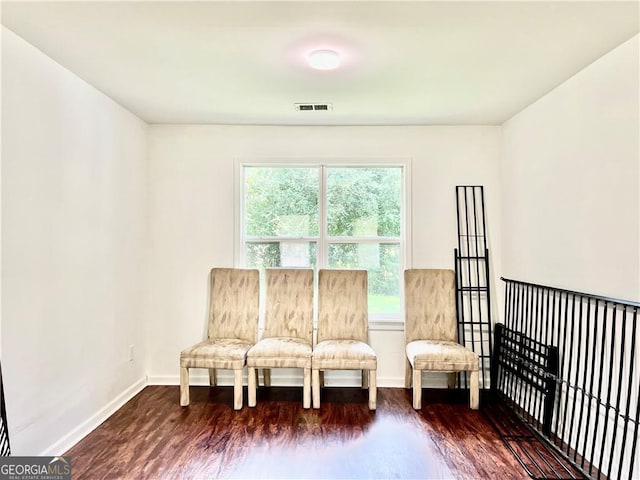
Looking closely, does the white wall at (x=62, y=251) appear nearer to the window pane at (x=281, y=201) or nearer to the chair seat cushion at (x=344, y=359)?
the window pane at (x=281, y=201)

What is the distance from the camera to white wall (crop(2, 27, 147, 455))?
212 centimetres

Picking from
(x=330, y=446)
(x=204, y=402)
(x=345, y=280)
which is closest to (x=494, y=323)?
(x=345, y=280)

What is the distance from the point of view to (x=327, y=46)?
2213mm

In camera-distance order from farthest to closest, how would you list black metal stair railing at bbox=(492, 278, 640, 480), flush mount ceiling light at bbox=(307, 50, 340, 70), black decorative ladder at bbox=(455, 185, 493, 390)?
black decorative ladder at bbox=(455, 185, 493, 390), flush mount ceiling light at bbox=(307, 50, 340, 70), black metal stair railing at bbox=(492, 278, 640, 480)

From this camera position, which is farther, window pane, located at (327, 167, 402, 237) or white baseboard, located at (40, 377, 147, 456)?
window pane, located at (327, 167, 402, 237)

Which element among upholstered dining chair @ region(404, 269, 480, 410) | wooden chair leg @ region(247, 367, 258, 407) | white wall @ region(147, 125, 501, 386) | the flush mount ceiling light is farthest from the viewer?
white wall @ region(147, 125, 501, 386)

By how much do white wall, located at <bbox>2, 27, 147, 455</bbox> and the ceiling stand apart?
0.85 feet

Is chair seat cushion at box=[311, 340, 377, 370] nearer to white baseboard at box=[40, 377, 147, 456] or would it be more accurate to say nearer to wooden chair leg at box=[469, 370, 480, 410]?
wooden chair leg at box=[469, 370, 480, 410]

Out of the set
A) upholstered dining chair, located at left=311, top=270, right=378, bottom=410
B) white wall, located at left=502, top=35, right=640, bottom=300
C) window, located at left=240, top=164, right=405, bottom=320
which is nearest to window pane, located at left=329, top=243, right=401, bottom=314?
window, located at left=240, top=164, right=405, bottom=320

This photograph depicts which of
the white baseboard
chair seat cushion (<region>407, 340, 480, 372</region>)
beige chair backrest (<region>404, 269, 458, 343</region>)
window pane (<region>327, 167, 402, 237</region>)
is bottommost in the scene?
the white baseboard

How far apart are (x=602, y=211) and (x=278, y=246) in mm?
2623

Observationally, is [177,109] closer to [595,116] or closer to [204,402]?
[204,402]

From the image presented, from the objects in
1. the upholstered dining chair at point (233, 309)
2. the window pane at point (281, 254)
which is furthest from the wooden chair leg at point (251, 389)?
the window pane at point (281, 254)

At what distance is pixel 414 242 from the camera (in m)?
3.76
